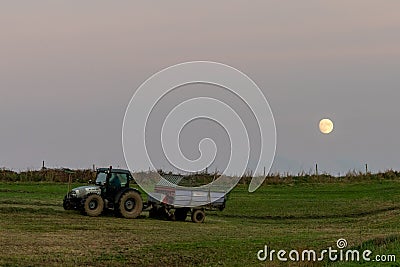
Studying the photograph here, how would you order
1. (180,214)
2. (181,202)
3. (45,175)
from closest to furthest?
(181,202) < (180,214) < (45,175)

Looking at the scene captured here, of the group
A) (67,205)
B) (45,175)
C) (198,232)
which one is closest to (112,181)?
(67,205)

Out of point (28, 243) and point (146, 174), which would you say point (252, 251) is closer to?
point (28, 243)

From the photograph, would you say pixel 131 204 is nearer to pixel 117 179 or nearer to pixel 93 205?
pixel 117 179

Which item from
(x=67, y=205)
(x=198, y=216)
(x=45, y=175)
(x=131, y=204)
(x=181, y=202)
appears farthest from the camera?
(x=45, y=175)

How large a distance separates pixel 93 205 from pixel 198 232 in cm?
620

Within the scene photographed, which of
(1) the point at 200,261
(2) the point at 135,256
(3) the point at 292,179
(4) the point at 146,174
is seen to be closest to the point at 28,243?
(2) the point at 135,256

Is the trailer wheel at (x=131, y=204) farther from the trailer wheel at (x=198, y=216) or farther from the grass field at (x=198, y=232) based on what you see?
the trailer wheel at (x=198, y=216)

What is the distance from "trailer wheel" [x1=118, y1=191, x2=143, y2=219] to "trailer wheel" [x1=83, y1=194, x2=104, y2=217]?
2.74 ft

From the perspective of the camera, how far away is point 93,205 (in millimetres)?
32500

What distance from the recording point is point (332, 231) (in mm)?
30094

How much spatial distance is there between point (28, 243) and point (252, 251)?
6.64m

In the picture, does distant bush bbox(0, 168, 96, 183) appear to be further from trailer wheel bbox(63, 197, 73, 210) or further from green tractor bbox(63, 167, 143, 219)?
green tractor bbox(63, 167, 143, 219)

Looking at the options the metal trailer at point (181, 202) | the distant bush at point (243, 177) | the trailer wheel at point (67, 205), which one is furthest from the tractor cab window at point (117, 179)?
the distant bush at point (243, 177)

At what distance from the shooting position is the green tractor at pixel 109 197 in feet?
107
